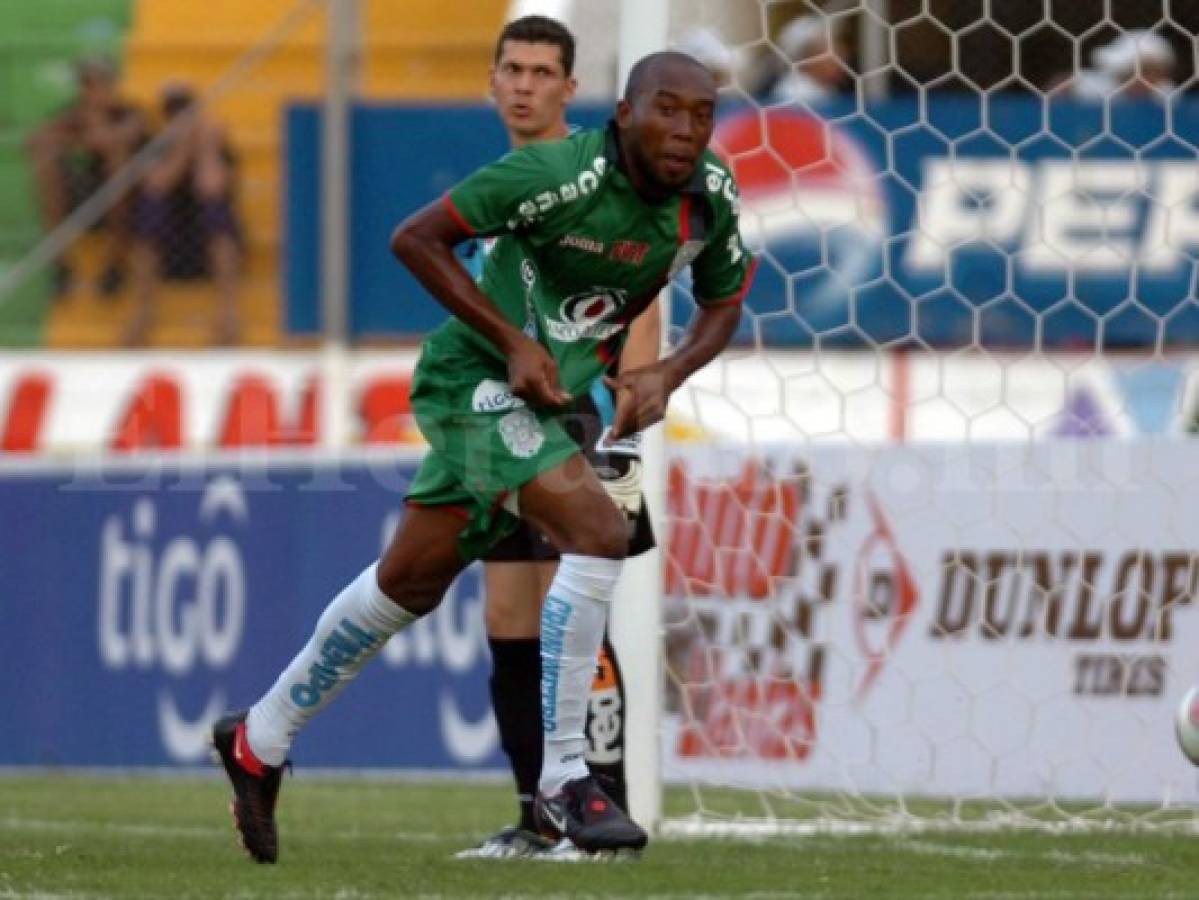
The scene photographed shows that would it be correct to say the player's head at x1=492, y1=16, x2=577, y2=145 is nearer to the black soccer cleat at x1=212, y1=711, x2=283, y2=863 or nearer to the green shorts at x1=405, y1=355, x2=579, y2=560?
the green shorts at x1=405, y1=355, x2=579, y2=560

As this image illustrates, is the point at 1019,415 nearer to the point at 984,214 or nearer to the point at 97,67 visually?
the point at 984,214

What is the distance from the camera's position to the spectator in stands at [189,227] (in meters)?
13.6

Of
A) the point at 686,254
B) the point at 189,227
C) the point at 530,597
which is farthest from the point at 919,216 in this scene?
the point at 686,254

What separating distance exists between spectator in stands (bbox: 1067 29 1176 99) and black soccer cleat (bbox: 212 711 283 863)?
155 inches

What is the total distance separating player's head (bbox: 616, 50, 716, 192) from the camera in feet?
18.3

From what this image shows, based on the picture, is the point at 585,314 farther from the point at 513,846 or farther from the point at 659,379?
the point at 513,846

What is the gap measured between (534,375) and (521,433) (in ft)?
0.65

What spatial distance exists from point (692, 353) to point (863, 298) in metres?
6.66

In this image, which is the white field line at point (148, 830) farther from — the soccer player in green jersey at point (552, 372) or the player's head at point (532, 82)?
the player's head at point (532, 82)

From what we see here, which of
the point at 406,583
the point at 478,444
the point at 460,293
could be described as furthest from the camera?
the point at 406,583

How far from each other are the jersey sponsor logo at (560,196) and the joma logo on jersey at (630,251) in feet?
0.46

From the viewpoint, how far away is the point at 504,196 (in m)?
5.65

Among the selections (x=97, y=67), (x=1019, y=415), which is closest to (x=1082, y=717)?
(x=1019, y=415)

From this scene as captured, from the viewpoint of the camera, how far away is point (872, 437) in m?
11.3
